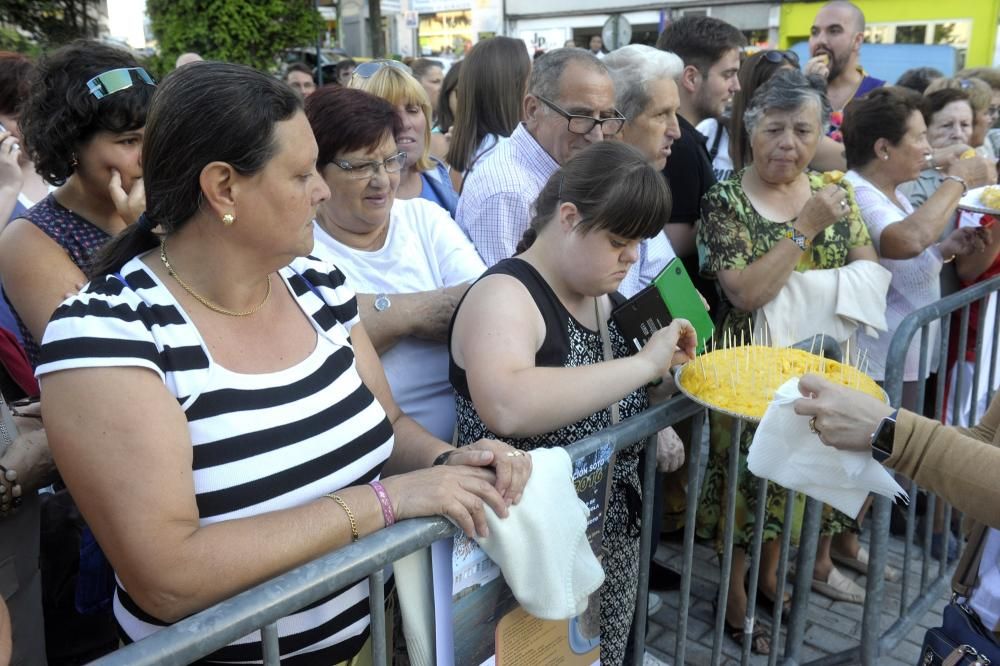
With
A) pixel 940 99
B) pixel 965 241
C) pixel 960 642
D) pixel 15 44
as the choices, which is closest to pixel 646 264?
pixel 960 642

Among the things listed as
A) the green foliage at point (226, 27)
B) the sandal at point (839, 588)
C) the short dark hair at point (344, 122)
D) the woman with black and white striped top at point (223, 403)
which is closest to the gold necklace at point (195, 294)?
the woman with black and white striped top at point (223, 403)

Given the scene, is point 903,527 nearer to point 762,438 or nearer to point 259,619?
point 762,438

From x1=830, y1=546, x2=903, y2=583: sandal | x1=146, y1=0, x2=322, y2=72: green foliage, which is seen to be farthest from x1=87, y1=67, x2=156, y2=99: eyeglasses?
x1=146, y1=0, x2=322, y2=72: green foliage

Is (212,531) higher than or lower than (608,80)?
lower

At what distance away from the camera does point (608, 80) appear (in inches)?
122

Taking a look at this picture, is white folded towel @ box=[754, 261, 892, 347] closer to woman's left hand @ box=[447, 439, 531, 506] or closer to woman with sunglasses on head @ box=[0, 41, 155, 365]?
woman's left hand @ box=[447, 439, 531, 506]

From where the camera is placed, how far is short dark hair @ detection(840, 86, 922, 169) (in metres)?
3.83

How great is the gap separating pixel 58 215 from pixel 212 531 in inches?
55.5

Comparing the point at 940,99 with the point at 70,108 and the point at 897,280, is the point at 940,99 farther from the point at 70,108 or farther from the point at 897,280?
the point at 70,108

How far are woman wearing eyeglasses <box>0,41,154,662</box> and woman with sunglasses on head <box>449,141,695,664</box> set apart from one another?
1126mm

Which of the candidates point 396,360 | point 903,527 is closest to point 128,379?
point 396,360

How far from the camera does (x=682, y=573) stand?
2.36 m

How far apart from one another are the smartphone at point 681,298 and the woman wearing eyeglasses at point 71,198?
5.18ft

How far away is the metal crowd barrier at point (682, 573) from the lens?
123cm
